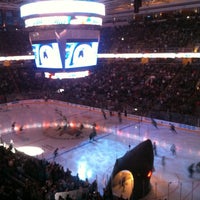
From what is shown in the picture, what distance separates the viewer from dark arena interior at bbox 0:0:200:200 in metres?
12.7

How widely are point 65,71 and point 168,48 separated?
17.3 m

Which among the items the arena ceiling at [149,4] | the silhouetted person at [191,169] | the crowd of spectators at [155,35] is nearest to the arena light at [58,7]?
the arena ceiling at [149,4]

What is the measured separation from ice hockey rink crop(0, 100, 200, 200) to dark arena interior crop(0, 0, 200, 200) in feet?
0.20

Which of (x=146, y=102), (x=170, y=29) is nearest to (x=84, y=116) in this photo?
(x=146, y=102)

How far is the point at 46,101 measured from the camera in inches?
1368

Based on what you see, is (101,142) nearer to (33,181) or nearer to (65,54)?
(65,54)

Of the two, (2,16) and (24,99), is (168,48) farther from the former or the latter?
(2,16)

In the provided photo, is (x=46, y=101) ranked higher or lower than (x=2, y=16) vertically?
lower

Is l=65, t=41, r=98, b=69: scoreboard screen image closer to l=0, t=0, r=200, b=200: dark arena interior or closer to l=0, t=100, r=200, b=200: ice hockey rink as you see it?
l=0, t=0, r=200, b=200: dark arena interior

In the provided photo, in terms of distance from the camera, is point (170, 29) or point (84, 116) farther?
point (170, 29)

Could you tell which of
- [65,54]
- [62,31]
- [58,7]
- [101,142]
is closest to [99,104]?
[101,142]

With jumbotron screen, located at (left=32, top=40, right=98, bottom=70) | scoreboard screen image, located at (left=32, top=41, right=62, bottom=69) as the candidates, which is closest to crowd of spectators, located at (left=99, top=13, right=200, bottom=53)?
jumbotron screen, located at (left=32, top=40, right=98, bottom=70)

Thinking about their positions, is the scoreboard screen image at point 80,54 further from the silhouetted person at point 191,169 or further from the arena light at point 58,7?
the silhouetted person at point 191,169

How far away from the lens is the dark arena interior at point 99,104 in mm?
12727
